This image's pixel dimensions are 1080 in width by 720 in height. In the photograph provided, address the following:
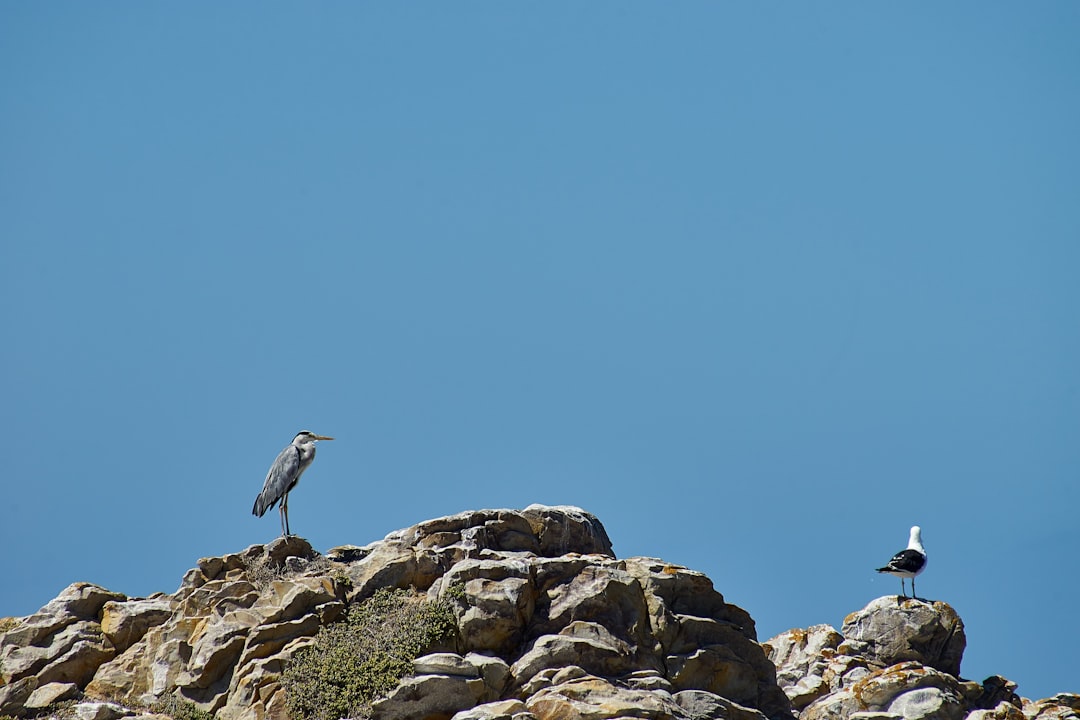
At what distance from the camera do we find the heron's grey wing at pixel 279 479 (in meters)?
34.5

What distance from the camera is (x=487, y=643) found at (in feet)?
90.7

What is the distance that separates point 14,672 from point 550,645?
12.2 metres

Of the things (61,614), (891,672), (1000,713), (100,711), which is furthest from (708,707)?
(61,614)

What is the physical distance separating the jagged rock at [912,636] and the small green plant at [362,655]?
492 inches

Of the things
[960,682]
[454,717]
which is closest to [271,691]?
[454,717]

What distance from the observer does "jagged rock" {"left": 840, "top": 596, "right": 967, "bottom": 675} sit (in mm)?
34188

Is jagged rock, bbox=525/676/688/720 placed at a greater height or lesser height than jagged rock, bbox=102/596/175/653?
lesser

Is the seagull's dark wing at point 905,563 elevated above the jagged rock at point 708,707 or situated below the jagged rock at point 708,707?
above

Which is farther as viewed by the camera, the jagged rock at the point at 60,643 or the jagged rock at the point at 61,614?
the jagged rock at the point at 61,614

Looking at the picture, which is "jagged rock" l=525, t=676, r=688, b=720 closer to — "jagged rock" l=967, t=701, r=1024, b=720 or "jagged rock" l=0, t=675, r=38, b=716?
"jagged rock" l=967, t=701, r=1024, b=720

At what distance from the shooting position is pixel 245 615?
95.5 feet

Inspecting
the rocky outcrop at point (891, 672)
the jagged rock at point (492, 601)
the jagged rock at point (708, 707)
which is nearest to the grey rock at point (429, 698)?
the jagged rock at point (492, 601)

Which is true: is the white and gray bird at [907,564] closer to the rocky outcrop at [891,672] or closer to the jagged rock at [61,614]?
the rocky outcrop at [891,672]

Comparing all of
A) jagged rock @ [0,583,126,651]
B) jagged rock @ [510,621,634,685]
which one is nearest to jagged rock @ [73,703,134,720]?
jagged rock @ [0,583,126,651]
